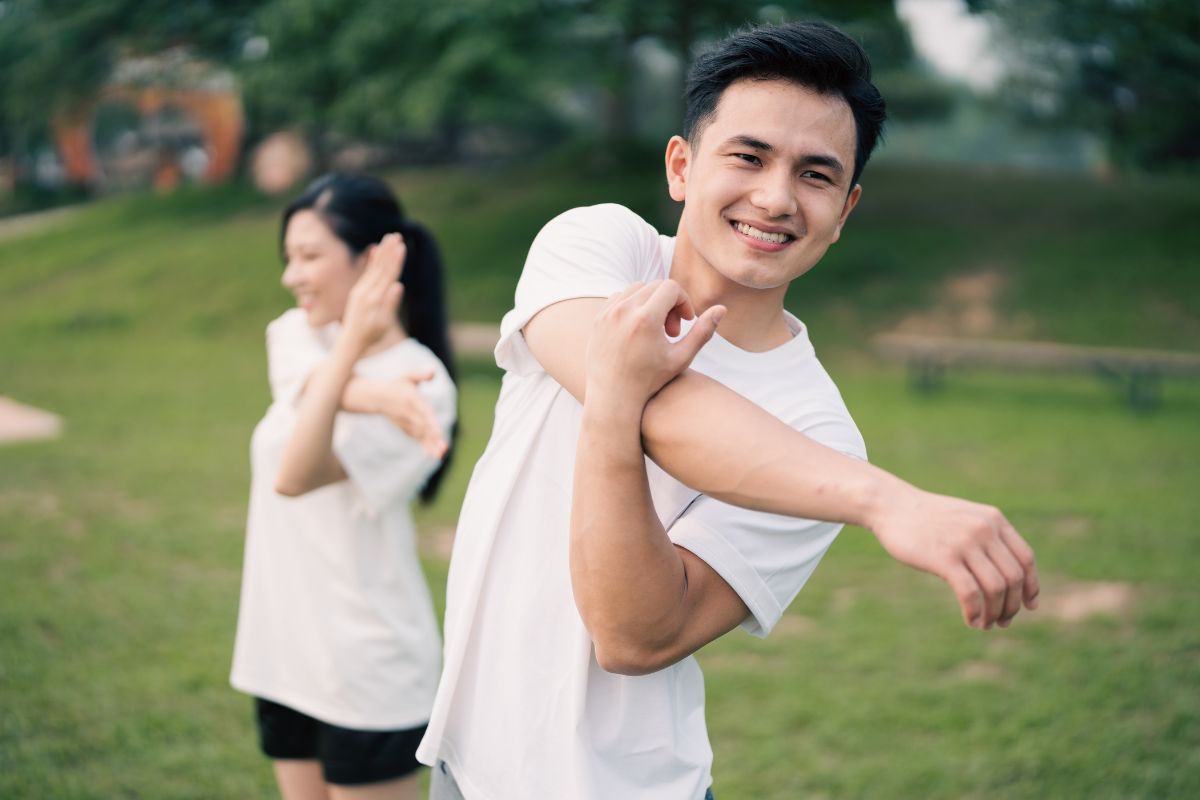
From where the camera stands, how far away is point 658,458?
47.0 inches

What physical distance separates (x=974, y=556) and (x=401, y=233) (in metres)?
1.92

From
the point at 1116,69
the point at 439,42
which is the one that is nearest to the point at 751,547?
the point at 439,42

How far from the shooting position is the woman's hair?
8.21 feet

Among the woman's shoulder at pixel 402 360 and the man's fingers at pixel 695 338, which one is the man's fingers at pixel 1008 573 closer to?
the man's fingers at pixel 695 338

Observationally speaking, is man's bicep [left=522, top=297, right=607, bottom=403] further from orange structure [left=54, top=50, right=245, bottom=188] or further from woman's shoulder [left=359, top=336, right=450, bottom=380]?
orange structure [left=54, top=50, right=245, bottom=188]

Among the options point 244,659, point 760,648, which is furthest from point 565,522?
point 760,648

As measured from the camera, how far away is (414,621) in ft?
7.94

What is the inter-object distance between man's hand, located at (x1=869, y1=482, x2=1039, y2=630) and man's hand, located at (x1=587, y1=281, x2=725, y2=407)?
0.99ft

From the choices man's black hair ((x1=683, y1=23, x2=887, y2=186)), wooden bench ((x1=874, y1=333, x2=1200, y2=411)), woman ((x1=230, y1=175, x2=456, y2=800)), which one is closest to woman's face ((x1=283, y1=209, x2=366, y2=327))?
woman ((x1=230, y1=175, x2=456, y2=800))

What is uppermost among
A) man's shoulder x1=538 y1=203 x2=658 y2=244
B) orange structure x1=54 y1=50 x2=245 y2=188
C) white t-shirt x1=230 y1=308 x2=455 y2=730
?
man's shoulder x1=538 y1=203 x2=658 y2=244

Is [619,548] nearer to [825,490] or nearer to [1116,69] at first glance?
[825,490]

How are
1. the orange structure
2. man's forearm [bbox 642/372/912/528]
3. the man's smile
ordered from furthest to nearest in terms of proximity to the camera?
the orange structure → the man's smile → man's forearm [bbox 642/372/912/528]

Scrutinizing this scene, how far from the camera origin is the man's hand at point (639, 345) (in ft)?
3.78

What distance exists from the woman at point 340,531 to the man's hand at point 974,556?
135cm
